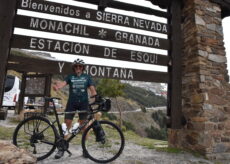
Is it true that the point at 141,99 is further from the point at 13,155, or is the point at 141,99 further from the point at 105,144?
the point at 13,155

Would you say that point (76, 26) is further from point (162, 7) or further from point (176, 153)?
point (176, 153)

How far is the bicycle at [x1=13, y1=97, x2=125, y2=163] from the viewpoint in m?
3.55

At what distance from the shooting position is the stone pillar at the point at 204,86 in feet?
16.5

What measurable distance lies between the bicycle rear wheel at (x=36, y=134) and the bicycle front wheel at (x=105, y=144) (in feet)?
1.95

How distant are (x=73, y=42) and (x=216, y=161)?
435cm

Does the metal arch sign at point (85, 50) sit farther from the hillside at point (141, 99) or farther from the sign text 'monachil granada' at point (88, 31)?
the hillside at point (141, 99)

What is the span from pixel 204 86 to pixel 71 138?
3530mm

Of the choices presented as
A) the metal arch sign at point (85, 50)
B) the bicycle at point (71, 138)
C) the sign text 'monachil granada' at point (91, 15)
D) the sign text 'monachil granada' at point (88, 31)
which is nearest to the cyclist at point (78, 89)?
the bicycle at point (71, 138)

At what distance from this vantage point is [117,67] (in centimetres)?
506

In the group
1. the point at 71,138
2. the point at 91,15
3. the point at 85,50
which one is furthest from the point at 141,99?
the point at 71,138

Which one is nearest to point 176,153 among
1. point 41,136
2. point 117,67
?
point 117,67

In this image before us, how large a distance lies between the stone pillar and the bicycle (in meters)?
Answer: 2.30

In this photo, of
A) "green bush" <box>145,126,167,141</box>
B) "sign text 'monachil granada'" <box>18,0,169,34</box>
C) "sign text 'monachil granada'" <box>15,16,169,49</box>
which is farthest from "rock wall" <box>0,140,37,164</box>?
"green bush" <box>145,126,167,141</box>

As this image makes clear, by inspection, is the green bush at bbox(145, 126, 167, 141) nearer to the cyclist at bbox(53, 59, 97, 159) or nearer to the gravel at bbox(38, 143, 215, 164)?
the gravel at bbox(38, 143, 215, 164)
